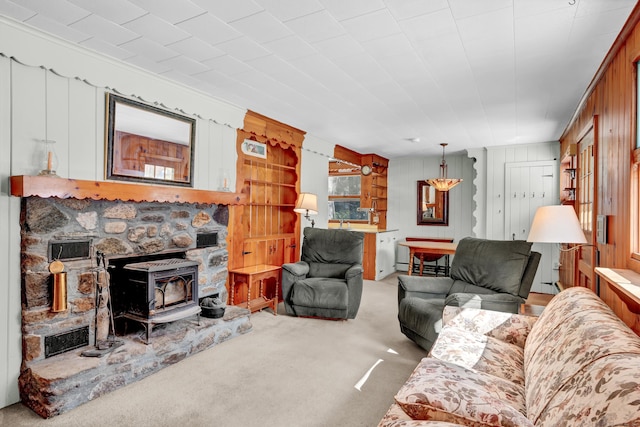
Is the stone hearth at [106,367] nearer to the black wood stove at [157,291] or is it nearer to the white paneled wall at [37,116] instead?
the black wood stove at [157,291]

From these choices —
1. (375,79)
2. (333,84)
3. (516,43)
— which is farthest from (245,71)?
(516,43)

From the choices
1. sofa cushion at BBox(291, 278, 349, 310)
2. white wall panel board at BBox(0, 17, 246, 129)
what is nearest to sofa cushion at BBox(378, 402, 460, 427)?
sofa cushion at BBox(291, 278, 349, 310)

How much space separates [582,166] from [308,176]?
3431 mm

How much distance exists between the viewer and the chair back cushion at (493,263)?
10.2ft

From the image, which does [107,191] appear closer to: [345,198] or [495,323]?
[495,323]

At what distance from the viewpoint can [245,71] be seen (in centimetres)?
302

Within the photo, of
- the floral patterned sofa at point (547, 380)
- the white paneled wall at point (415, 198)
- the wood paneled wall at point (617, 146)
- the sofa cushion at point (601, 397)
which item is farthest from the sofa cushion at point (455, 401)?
the white paneled wall at point (415, 198)

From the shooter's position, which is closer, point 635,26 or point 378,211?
point 635,26

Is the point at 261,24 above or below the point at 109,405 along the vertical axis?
above

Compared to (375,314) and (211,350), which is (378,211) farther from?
(211,350)

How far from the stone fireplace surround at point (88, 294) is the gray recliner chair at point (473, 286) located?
5.53 feet

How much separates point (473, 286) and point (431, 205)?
169 inches

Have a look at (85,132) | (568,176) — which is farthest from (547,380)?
(568,176)

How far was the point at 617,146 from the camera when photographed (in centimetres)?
240
